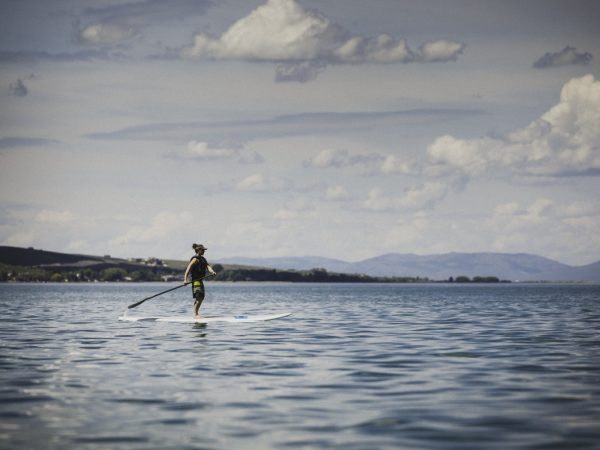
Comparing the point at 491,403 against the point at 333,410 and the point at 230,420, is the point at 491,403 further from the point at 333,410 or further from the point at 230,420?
the point at 230,420

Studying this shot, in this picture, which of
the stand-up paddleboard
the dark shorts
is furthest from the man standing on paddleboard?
the stand-up paddleboard

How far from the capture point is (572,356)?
81.5 feet

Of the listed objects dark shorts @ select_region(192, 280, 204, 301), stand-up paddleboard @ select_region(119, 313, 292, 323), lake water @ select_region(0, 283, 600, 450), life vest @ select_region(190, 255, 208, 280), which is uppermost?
life vest @ select_region(190, 255, 208, 280)

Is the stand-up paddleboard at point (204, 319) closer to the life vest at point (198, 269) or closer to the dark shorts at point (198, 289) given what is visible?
the dark shorts at point (198, 289)

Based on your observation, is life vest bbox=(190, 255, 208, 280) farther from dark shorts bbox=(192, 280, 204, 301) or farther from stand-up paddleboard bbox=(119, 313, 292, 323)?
stand-up paddleboard bbox=(119, 313, 292, 323)

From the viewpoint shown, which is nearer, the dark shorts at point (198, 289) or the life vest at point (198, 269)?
the life vest at point (198, 269)

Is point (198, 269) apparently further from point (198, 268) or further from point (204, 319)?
point (204, 319)

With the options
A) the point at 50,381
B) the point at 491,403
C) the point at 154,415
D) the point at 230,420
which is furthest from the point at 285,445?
the point at 50,381

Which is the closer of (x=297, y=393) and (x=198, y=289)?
(x=297, y=393)

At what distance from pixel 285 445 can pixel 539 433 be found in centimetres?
428

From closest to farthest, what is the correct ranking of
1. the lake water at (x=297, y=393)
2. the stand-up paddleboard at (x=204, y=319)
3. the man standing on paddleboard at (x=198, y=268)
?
the lake water at (x=297, y=393) < the man standing on paddleboard at (x=198, y=268) < the stand-up paddleboard at (x=204, y=319)

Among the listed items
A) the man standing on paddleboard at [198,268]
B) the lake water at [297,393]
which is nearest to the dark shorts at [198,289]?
the man standing on paddleboard at [198,268]

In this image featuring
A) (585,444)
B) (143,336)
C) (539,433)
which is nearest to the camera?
(585,444)

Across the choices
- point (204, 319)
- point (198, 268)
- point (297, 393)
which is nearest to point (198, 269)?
point (198, 268)
